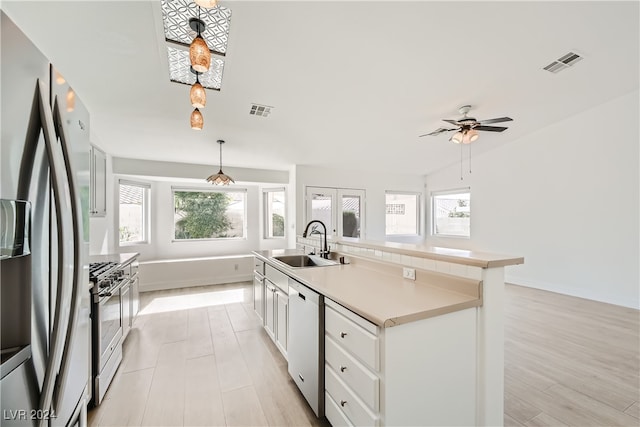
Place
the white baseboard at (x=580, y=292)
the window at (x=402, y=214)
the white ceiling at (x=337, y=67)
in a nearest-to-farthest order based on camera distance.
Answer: the white ceiling at (x=337, y=67), the white baseboard at (x=580, y=292), the window at (x=402, y=214)

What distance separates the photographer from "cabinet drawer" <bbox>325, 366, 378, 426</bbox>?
127 centimetres

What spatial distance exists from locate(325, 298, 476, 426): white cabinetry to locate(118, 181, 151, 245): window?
5041 mm

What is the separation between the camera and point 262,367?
7.91 ft

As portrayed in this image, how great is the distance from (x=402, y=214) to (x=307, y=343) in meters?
5.79

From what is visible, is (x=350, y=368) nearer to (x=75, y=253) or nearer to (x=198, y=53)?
(x=75, y=253)

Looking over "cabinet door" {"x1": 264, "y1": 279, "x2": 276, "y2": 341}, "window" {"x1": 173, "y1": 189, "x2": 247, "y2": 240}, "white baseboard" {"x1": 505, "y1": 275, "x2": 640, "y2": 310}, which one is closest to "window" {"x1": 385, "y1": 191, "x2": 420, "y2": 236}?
"white baseboard" {"x1": 505, "y1": 275, "x2": 640, "y2": 310}

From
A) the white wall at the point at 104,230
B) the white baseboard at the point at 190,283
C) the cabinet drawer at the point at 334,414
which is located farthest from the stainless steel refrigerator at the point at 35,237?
the white baseboard at the point at 190,283

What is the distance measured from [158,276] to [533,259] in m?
7.04

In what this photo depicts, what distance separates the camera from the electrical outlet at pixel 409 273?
1.88 m

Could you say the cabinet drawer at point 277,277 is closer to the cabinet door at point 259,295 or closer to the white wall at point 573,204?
the cabinet door at point 259,295

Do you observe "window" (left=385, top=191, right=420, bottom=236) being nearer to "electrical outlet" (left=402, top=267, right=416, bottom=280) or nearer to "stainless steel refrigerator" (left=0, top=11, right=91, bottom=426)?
"electrical outlet" (left=402, top=267, right=416, bottom=280)

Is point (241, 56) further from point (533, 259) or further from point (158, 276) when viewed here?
point (533, 259)

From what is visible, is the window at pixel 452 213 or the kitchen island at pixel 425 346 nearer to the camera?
the kitchen island at pixel 425 346

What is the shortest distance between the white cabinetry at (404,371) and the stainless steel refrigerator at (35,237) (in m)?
1.12
